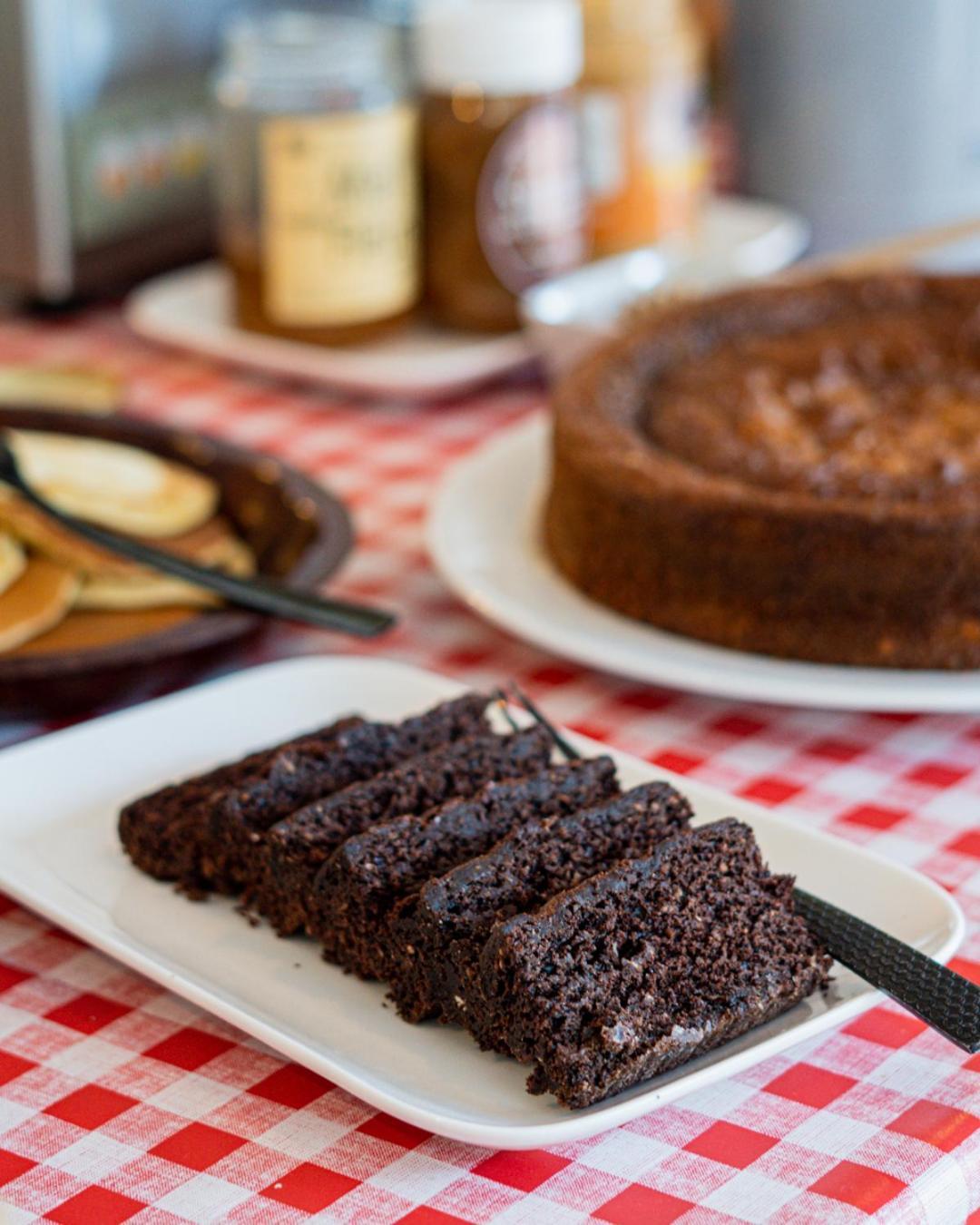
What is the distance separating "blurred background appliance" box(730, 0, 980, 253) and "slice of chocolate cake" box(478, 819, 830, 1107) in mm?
1379

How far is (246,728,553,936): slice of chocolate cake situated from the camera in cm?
81

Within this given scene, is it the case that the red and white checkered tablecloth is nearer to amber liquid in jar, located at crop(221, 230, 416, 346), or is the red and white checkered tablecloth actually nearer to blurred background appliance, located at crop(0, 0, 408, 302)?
amber liquid in jar, located at crop(221, 230, 416, 346)

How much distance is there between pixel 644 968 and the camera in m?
0.71

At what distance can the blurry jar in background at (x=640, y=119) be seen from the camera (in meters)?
1.82

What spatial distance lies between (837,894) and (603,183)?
1176 mm

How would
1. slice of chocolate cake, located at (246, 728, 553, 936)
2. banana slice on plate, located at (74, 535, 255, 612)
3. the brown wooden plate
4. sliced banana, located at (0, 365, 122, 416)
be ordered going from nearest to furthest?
slice of chocolate cake, located at (246, 728, 553, 936), the brown wooden plate, banana slice on plate, located at (74, 535, 255, 612), sliced banana, located at (0, 365, 122, 416)

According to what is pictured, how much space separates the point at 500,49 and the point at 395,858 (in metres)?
1.07

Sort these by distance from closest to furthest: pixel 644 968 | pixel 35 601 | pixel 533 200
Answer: pixel 644 968 → pixel 35 601 → pixel 533 200

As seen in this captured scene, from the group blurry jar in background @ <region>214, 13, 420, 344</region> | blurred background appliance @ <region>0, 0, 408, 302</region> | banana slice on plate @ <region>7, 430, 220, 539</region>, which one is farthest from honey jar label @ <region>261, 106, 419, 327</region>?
banana slice on plate @ <region>7, 430, 220, 539</region>

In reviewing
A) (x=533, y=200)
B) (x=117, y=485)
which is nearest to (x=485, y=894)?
(x=117, y=485)

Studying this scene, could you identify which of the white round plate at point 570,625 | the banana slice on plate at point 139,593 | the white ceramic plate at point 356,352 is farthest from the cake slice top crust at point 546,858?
the white ceramic plate at point 356,352

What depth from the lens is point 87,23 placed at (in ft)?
5.78

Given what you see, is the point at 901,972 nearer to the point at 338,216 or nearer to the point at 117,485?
the point at 117,485

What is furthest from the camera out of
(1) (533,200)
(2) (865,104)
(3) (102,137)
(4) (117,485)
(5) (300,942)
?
(2) (865,104)
